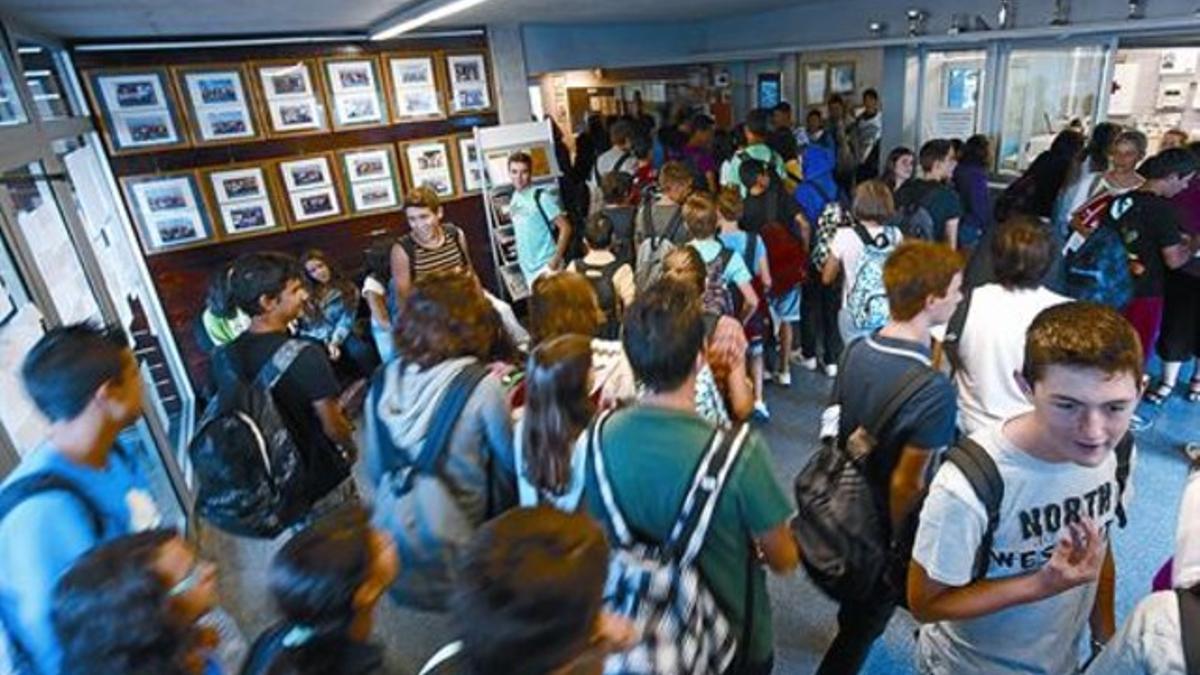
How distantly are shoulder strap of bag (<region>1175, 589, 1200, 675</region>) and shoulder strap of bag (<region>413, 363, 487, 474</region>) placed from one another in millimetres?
1592

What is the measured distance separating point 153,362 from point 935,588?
16.6 feet

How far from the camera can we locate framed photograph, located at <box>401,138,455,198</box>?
563cm

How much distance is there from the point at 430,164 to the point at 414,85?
0.65 m

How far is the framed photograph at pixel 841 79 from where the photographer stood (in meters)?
7.90

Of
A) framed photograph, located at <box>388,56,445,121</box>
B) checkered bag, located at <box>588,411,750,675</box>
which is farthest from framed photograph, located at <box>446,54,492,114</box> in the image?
checkered bag, located at <box>588,411,750,675</box>

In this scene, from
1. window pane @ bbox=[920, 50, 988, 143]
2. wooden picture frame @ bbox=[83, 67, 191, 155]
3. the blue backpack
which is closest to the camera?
the blue backpack

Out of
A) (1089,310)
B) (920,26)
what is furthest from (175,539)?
(920,26)

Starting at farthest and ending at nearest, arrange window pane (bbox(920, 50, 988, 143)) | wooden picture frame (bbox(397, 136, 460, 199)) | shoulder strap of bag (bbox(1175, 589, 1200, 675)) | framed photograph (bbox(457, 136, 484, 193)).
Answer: window pane (bbox(920, 50, 988, 143)) → framed photograph (bbox(457, 136, 484, 193)) → wooden picture frame (bbox(397, 136, 460, 199)) → shoulder strap of bag (bbox(1175, 589, 1200, 675))

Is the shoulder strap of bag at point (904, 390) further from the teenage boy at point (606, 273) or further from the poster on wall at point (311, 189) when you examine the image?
the poster on wall at point (311, 189)

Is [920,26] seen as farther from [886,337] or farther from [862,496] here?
[862,496]

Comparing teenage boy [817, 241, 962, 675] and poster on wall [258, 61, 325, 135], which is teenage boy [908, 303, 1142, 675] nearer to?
teenage boy [817, 241, 962, 675]

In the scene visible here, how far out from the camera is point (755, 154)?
179 inches

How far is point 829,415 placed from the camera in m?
2.19

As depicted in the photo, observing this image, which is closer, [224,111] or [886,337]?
[886,337]
